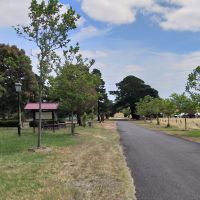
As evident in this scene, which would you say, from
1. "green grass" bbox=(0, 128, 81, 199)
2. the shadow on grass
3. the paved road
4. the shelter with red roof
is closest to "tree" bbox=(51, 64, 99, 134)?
the shadow on grass

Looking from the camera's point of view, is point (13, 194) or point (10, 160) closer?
point (13, 194)

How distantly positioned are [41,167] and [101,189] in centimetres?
404

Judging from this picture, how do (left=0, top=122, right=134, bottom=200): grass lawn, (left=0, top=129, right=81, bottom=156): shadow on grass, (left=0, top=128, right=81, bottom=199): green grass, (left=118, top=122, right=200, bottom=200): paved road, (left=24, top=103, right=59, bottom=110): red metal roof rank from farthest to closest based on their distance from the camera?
(left=24, top=103, right=59, bottom=110): red metal roof, (left=0, top=129, right=81, bottom=156): shadow on grass, (left=0, top=128, right=81, bottom=199): green grass, (left=118, top=122, right=200, bottom=200): paved road, (left=0, top=122, right=134, bottom=200): grass lawn

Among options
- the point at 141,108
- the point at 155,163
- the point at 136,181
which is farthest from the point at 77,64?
the point at 141,108

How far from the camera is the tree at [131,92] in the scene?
450 ft

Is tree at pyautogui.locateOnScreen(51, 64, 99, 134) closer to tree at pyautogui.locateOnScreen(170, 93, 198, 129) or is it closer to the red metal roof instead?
the red metal roof

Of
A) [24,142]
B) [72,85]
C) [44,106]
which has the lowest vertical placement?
[24,142]

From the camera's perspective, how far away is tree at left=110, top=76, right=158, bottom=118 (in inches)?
5399

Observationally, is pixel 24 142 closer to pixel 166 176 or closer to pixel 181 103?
pixel 166 176

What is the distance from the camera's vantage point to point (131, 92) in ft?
455

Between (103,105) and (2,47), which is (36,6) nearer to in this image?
(2,47)

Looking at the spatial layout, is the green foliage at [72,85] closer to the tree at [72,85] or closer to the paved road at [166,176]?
the tree at [72,85]

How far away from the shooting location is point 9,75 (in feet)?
192

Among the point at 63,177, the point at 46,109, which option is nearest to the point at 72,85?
the point at 46,109
